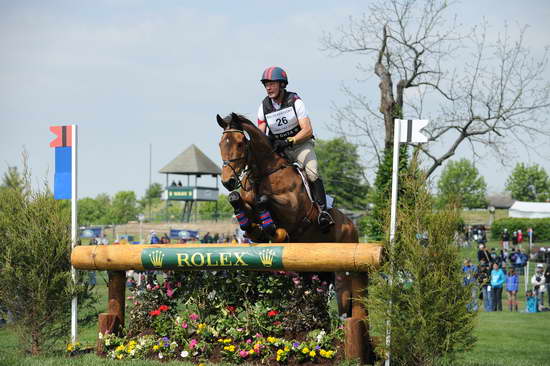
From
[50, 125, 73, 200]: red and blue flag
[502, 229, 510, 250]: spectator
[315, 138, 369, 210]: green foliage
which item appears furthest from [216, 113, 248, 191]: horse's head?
[315, 138, 369, 210]: green foliage

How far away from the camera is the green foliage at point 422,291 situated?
553 cm

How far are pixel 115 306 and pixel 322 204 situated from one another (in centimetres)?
263

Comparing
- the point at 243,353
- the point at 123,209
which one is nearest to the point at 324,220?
the point at 243,353

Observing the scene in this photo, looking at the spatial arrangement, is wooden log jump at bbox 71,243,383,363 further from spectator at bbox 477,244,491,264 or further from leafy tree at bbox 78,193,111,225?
leafy tree at bbox 78,193,111,225

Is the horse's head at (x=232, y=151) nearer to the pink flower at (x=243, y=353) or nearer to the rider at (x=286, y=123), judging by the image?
the rider at (x=286, y=123)

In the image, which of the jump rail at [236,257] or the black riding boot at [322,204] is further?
the black riding boot at [322,204]

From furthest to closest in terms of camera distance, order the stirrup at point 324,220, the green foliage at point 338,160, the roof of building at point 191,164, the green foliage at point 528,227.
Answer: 1. the green foliage at point 338,160
2. the roof of building at point 191,164
3. the green foliage at point 528,227
4. the stirrup at point 324,220

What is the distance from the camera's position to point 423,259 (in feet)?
18.4

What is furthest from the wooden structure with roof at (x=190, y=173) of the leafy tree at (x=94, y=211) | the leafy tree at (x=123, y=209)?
the leafy tree at (x=94, y=211)

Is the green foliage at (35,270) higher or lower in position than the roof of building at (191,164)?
lower

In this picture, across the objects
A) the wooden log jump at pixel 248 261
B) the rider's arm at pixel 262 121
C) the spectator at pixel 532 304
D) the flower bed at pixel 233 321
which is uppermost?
the rider's arm at pixel 262 121

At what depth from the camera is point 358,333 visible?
237 inches

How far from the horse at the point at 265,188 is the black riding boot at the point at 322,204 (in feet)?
0.21

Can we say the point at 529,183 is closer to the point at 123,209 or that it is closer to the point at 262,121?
the point at 123,209
